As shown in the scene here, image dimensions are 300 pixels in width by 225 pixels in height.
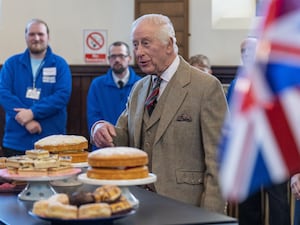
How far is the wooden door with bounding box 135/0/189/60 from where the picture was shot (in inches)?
287

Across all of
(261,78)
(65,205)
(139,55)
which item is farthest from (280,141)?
(139,55)

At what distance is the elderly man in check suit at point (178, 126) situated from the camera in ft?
11.3

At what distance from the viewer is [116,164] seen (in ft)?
8.49

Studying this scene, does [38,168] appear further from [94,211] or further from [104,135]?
[94,211]

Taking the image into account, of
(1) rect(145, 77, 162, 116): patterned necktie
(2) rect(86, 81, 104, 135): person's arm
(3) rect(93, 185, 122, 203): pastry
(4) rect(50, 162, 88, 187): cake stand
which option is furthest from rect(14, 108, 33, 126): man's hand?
(3) rect(93, 185, 122, 203): pastry

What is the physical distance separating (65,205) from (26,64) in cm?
430

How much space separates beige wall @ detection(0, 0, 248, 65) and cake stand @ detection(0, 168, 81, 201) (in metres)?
4.52

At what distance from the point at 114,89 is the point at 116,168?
4.04 metres

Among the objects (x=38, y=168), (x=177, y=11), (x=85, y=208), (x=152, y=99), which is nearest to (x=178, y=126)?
(x=152, y=99)

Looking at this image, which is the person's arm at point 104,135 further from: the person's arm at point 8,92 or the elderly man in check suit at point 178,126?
the person's arm at point 8,92

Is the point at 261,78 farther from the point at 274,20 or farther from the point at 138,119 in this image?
the point at 138,119

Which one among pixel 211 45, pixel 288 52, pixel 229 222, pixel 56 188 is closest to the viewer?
pixel 288 52

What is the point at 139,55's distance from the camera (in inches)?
138

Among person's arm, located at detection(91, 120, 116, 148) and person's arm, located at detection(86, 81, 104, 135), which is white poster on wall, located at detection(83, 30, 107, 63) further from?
person's arm, located at detection(91, 120, 116, 148)
